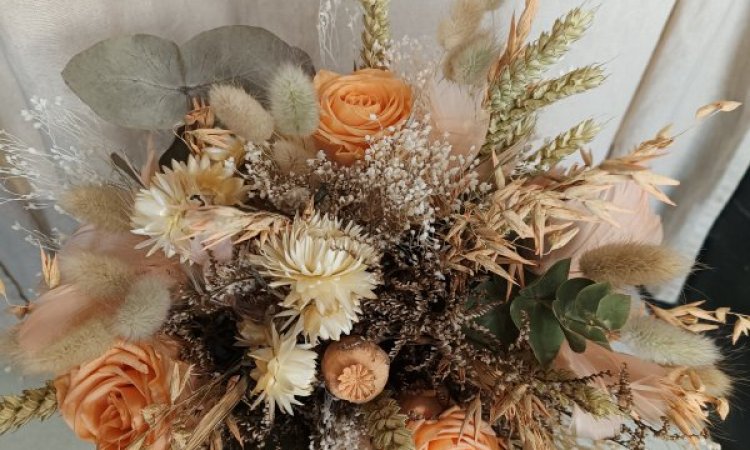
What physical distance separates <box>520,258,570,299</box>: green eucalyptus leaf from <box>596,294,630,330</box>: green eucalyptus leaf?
56mm

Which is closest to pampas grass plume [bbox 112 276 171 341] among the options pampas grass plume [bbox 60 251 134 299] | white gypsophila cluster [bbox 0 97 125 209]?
pampas grass plume [bbox 60 251 134 299]

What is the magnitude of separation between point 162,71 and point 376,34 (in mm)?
210

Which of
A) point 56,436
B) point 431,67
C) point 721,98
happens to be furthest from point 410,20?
point 56,436

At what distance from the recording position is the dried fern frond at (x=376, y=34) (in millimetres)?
567

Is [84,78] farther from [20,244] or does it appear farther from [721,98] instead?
[721,98]

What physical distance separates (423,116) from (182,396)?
0.32 m

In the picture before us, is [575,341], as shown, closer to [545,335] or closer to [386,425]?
[545,335]

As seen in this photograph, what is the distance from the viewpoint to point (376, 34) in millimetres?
591

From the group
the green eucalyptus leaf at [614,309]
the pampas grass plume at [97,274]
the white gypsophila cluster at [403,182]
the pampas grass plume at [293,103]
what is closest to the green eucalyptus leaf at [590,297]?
the green eucalyptus leaf at [614,309]

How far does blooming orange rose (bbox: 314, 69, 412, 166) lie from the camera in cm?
54

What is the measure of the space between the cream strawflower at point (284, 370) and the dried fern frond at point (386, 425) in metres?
0.06

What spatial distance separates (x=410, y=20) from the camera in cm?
80

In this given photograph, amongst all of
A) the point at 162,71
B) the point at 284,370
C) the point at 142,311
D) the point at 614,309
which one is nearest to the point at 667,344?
the point at 614,309

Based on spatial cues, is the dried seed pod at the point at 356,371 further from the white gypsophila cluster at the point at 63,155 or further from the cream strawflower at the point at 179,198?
the white gypsophila cluster at the point at 63,155
